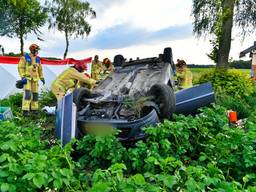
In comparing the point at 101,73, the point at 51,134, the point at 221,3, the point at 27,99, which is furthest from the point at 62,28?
the point at 51,134

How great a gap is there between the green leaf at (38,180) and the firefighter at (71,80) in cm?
571

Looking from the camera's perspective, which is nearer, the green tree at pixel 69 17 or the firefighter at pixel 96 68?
the firefighter at pixel 96 68

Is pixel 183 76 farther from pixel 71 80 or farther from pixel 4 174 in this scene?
pixel 4 174

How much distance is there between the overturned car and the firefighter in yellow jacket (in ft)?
8.24

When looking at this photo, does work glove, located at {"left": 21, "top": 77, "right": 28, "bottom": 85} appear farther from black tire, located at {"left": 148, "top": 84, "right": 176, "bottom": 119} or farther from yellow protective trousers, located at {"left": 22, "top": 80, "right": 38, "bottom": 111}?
black tire, located at {"left": 148, "top": 84, "right": 176, "bottom": 119}

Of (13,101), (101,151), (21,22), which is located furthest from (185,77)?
(21,22)

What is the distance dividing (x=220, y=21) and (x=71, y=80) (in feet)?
22.6

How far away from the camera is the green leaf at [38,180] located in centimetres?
247

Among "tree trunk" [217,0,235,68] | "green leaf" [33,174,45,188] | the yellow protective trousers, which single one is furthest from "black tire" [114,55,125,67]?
"tree trunk" [217,0,235,68]

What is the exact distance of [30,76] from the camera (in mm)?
9672

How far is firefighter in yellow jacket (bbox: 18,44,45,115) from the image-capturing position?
31.3 feet

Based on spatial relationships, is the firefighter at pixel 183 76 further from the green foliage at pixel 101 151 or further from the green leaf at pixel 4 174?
the green leaf at pixel 4 174

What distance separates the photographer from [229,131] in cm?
431

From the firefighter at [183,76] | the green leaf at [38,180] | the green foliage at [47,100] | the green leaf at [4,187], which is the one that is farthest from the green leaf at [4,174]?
the firefighter at [183,76]
